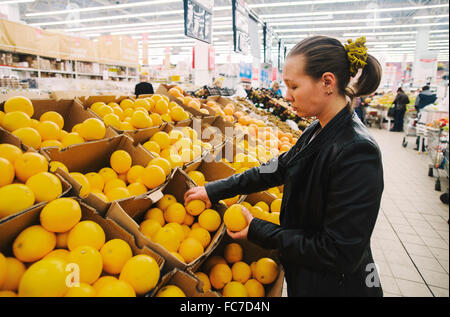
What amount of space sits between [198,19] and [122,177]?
3883 millimetres

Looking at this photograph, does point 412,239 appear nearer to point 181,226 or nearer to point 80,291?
point 181,226

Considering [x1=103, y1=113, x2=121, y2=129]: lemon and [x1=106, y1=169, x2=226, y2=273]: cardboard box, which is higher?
[x1=103, y1=113, x2=121, y2=129]: lemon

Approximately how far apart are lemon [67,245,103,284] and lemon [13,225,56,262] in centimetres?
11

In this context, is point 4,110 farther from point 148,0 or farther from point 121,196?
point 148,0

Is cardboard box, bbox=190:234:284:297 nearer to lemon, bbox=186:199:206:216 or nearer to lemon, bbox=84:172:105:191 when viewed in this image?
lemon, bbox=186:199:206:216

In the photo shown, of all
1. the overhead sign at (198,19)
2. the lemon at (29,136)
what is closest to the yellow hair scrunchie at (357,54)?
the lemon at (29,136)

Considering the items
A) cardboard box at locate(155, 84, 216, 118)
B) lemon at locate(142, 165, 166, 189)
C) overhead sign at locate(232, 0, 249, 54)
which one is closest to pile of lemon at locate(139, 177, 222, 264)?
lemon at locate(142, 165, 166, 189)

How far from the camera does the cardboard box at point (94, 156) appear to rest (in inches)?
45.3

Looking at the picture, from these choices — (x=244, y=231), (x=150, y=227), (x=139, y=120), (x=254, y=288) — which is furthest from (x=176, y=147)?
(x=254, y=288)

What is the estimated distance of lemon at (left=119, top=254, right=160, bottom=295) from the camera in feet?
3.05

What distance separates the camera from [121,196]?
1383mm

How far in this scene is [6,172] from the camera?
1.08 metres

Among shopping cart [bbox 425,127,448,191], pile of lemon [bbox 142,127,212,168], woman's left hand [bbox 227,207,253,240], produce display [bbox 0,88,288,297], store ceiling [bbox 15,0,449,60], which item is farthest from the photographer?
store ceiling [bbox 15,0,449,60]
